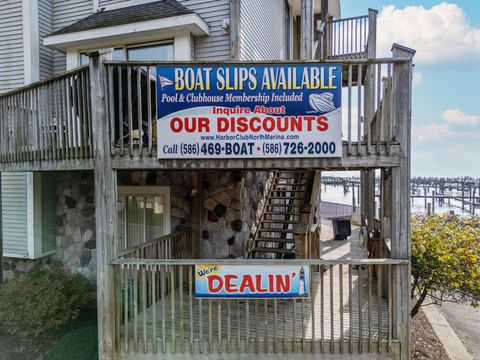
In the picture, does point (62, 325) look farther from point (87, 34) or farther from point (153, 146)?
point (87, 34)

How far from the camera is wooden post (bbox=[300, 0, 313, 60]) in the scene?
6.43 metres

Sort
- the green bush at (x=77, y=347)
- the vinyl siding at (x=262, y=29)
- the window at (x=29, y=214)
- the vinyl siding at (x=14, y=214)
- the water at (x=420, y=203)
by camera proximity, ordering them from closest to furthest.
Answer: the green bush at (x=77, y=347), the vinyl siding at (x=262, y=29), the window at (x=29, y=214), the vinyl siding at (x=14, y=214), the water at (x=420, y=203)

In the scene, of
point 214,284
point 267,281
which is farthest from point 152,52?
point 267,281

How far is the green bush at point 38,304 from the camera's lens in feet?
18.8

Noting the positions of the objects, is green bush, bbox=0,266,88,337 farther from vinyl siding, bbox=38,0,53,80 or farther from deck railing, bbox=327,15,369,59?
deck railing, bbox=327,15,369,59

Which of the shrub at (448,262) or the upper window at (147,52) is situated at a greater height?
the upper window at (147,52)

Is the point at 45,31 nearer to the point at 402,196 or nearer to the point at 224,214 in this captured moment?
the point at 224,214

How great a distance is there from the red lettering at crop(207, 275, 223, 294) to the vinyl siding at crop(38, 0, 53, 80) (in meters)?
6.22

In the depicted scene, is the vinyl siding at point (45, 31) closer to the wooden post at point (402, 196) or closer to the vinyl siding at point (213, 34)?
the vinyl siding at point (213, 34)

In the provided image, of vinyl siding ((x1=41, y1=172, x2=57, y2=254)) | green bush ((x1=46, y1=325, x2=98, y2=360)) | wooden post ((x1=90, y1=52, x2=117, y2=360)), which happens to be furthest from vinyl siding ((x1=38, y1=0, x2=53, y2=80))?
green bush ((x1=46, y1=325, x2=98, y2=360))

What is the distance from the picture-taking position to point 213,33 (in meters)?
6.36

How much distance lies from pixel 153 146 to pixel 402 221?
3.20m

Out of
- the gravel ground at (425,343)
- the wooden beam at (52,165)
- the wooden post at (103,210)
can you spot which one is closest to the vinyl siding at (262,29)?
the wooden post at (103,210)

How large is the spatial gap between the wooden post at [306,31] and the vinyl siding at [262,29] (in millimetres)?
1059
